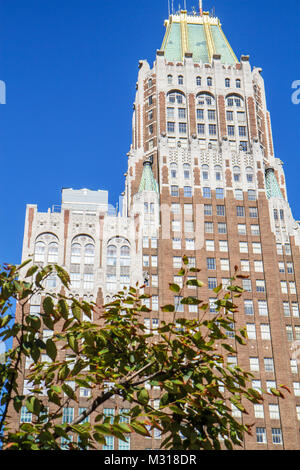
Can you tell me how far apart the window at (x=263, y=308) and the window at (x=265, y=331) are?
1.78 m

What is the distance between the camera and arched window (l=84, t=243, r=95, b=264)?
323 ft

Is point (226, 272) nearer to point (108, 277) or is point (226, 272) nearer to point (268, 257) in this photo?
point (268, 257)

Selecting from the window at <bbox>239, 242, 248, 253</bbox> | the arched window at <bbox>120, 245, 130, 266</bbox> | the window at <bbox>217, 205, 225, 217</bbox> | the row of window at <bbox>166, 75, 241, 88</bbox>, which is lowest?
the arched window at <bbox>120, 245, 130, 266</bbox>

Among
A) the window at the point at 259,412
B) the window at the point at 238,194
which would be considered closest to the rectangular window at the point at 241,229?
the window at the point at 238,194

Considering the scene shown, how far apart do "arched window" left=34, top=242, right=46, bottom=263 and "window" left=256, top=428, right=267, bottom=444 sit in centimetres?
4018

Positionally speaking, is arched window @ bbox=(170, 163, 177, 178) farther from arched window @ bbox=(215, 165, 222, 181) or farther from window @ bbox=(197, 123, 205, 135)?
window @ bbox=(197, 123, 205, 135)

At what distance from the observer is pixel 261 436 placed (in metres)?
85.3

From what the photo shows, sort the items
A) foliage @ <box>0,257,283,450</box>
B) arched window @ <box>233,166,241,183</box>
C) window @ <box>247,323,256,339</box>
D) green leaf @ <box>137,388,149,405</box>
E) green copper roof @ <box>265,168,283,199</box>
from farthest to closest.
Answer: green copper roof @ <box>265,168,283,199</box> < arched window @ <box>233,166,241,183</box> < window @ <box>247,323,256,339</box> < green leaf @ <box>137,388,149,405</box> < foliage @ <box>0,257,283,450</box>

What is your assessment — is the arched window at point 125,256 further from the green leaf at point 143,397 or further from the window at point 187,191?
the green leaf at point 143,397

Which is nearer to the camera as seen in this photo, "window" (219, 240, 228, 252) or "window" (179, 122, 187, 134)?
"window" (219, 240, 228, 252)

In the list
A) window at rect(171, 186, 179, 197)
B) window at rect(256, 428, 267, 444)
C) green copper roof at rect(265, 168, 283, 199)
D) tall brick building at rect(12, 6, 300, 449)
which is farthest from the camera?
green copper roof at rect(265, 168, 283, 199)

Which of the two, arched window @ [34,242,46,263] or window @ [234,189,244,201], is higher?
window @ [234,189,244,201]

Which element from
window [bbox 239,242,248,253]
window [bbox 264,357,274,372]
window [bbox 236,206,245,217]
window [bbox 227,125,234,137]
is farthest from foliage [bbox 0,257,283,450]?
window [bbox 227,125,234,137]

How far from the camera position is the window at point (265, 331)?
92.8 metres
